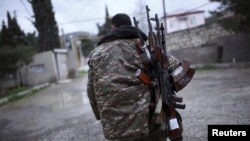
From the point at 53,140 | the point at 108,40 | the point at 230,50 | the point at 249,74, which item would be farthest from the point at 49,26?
the point at 108,40

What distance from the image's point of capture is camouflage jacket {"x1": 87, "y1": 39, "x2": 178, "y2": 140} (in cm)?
270

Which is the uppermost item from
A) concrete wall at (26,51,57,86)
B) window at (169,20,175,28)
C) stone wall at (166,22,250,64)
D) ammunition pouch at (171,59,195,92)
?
window at (169,20,175,28)

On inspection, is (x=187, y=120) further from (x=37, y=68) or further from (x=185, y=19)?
(x=185, y=19)

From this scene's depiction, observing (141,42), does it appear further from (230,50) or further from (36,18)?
(36,18)

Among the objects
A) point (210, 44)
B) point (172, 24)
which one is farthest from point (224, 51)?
point (172, 24)

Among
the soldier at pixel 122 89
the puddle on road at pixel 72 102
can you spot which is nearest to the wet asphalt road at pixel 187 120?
the puddle on road at pixel 72 102

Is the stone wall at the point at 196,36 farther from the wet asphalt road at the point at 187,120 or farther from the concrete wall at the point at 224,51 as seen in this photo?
the wet asphalt road at the point at 187,120

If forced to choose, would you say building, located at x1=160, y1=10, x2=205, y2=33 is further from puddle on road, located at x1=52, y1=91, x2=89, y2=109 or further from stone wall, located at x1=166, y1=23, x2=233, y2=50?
puddle on road, located at x1=52, y1=91, x2=89, y2=109

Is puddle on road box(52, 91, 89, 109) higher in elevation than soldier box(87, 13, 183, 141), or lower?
lower

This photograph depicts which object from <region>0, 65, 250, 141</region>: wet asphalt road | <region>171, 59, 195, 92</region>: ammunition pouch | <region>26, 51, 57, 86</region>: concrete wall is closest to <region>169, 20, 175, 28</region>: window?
<region>26, 51, 57, 86</region>: concrete wall

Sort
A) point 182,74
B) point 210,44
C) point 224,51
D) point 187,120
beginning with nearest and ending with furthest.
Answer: point 182,74
point 187,120
point 224,51
point 210,44

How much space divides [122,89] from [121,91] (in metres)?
0.02

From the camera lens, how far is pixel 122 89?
2723mm

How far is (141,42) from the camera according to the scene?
2867mm
